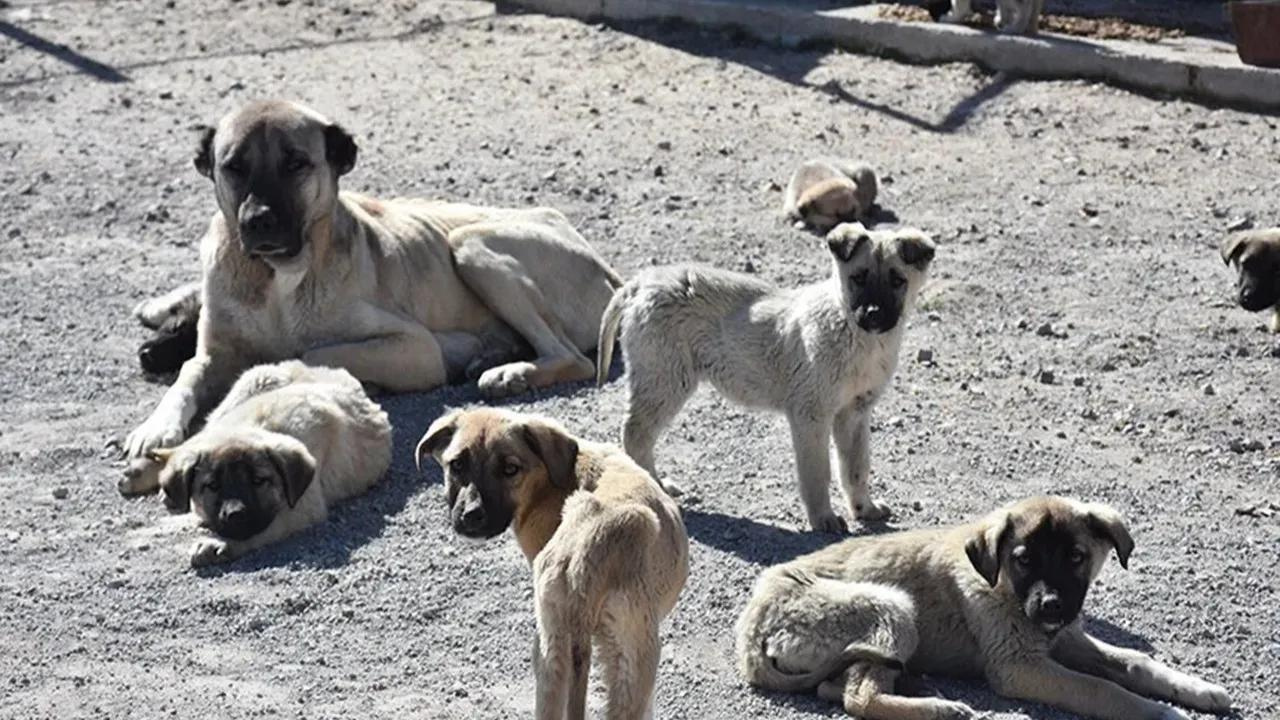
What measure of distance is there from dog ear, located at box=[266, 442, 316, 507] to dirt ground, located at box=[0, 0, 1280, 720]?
0.60 ft

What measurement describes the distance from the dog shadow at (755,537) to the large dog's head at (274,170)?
2382 mm

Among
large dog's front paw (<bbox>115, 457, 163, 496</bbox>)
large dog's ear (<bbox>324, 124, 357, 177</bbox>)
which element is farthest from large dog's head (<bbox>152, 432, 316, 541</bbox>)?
large dog's ear (<bbox>324, 124, 357, 177</bbox>)

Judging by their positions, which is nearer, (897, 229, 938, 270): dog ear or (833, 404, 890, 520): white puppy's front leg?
(897, 229, 938, 270): dog ear

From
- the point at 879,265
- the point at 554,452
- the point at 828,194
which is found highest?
the point at 554,452

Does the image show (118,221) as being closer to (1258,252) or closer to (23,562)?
(23,562)

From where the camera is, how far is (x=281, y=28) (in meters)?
17.3

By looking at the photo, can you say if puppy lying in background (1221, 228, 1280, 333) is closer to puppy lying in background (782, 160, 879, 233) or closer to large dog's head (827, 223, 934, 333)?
puppy lying in background (782, 160, 879, 233)

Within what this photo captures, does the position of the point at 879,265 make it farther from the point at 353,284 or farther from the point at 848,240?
the point at 353,284

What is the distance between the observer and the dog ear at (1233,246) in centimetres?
1132

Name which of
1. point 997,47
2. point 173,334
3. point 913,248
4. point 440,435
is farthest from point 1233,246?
point 440,435

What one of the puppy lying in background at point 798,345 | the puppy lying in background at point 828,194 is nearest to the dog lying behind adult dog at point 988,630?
the puppy lying in background at point 798,345

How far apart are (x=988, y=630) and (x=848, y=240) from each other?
1769 millimetres

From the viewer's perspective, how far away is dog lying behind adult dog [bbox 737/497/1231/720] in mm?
7062

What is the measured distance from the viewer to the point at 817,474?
860cm
